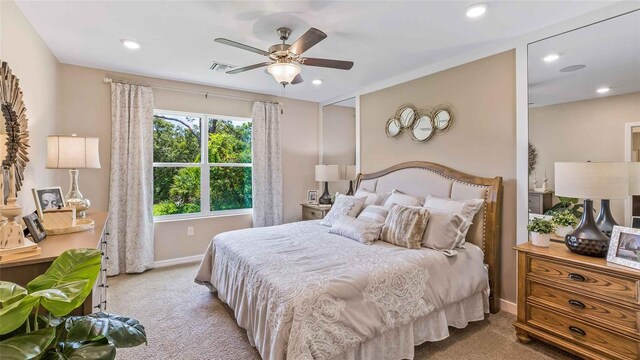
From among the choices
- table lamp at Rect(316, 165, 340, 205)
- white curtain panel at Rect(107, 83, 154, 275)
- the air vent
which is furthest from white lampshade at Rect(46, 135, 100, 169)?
table lamp at Rect(316, 165, 340, 205)

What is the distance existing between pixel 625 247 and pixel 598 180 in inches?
17.8

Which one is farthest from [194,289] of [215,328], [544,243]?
[544,243]

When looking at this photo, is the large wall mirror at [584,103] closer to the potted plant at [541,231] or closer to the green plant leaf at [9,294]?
the potted plant at [541,231]

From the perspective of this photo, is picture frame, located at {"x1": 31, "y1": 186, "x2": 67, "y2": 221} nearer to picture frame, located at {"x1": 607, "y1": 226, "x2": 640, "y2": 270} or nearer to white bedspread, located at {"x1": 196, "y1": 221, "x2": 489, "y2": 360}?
white bedspread, located at {"x1": 196, "y1": 221, "x2": 489, "y2": 360}

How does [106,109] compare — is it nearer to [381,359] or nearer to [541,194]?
[381,359]

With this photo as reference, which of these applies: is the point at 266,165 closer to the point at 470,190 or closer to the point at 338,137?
the point at 338,137

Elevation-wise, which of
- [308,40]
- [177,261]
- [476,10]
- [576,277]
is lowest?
[177,261]

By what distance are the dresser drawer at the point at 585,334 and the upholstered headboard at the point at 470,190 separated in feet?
1.78

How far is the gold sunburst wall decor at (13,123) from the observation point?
179cm

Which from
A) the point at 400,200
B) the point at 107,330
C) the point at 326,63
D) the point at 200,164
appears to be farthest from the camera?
the point at 200,164

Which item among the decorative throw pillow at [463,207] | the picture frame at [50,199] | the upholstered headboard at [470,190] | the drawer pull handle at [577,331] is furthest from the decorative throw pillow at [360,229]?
the picture frame at [50,199]

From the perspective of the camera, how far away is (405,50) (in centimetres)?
303

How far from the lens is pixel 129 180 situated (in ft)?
12.3

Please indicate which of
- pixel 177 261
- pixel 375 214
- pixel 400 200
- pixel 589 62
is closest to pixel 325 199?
pixel 400 200
